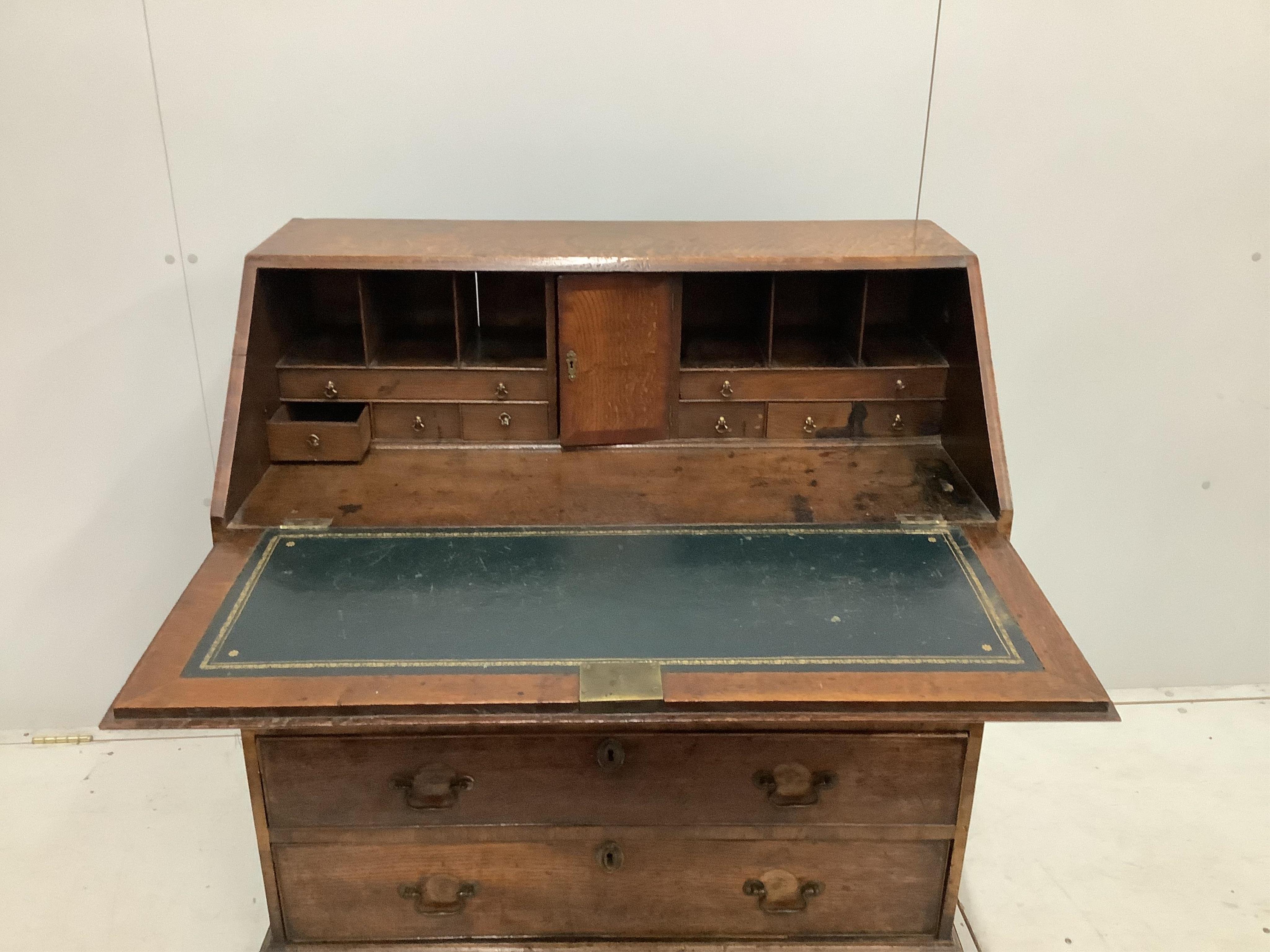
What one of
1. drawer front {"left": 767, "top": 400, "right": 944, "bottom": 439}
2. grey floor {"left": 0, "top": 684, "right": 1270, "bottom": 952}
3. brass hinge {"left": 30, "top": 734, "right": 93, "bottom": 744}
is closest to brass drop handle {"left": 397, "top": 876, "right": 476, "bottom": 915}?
grey floor {"left": 0, "top": 684, "right": 1270, "bottom": 952}

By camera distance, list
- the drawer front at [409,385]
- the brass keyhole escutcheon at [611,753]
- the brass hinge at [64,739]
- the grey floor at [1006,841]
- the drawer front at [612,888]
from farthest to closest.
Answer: the brass hinge at [64,739] → the grey floor at [1006,841] → the drawer front at [409,385] → the drawer front at [612,888] → the brass keyhole escutcheon at [611,753]

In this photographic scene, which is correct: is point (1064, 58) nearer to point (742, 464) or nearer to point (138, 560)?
Result: point (742, 464)

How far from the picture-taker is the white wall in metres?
2.13

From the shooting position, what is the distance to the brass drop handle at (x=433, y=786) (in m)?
1.58

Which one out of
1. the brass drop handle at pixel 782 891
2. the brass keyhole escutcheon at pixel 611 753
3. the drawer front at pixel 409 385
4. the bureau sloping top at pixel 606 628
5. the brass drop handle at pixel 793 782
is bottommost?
the brass drop handle at pixel 782 891

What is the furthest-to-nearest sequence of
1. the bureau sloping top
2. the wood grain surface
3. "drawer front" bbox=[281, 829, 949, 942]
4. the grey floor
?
the grey floor → the wood grain surface → "drawer front" bbox=[281, 829, 949, 942] → the bureau sloping top

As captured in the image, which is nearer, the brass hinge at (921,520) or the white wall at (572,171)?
the brass hinge at (921,520)

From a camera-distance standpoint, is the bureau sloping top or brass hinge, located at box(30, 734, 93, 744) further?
brass hinge, located at box(30, 734, 93, 744)

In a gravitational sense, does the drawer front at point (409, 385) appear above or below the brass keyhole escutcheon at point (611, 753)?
above

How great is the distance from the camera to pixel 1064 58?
2.21 m

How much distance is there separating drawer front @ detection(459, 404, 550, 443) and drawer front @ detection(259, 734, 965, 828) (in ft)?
1.97

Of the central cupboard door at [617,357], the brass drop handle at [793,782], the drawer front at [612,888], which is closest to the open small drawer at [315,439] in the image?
the central cupboard door at [617,357]

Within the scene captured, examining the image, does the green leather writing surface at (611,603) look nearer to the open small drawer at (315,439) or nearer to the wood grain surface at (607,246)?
the open small drawer at (315,439)

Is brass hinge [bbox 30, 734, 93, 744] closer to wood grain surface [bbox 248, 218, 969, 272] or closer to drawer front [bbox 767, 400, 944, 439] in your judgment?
wood grain surface [bbox 248, 218, 969, 272]
